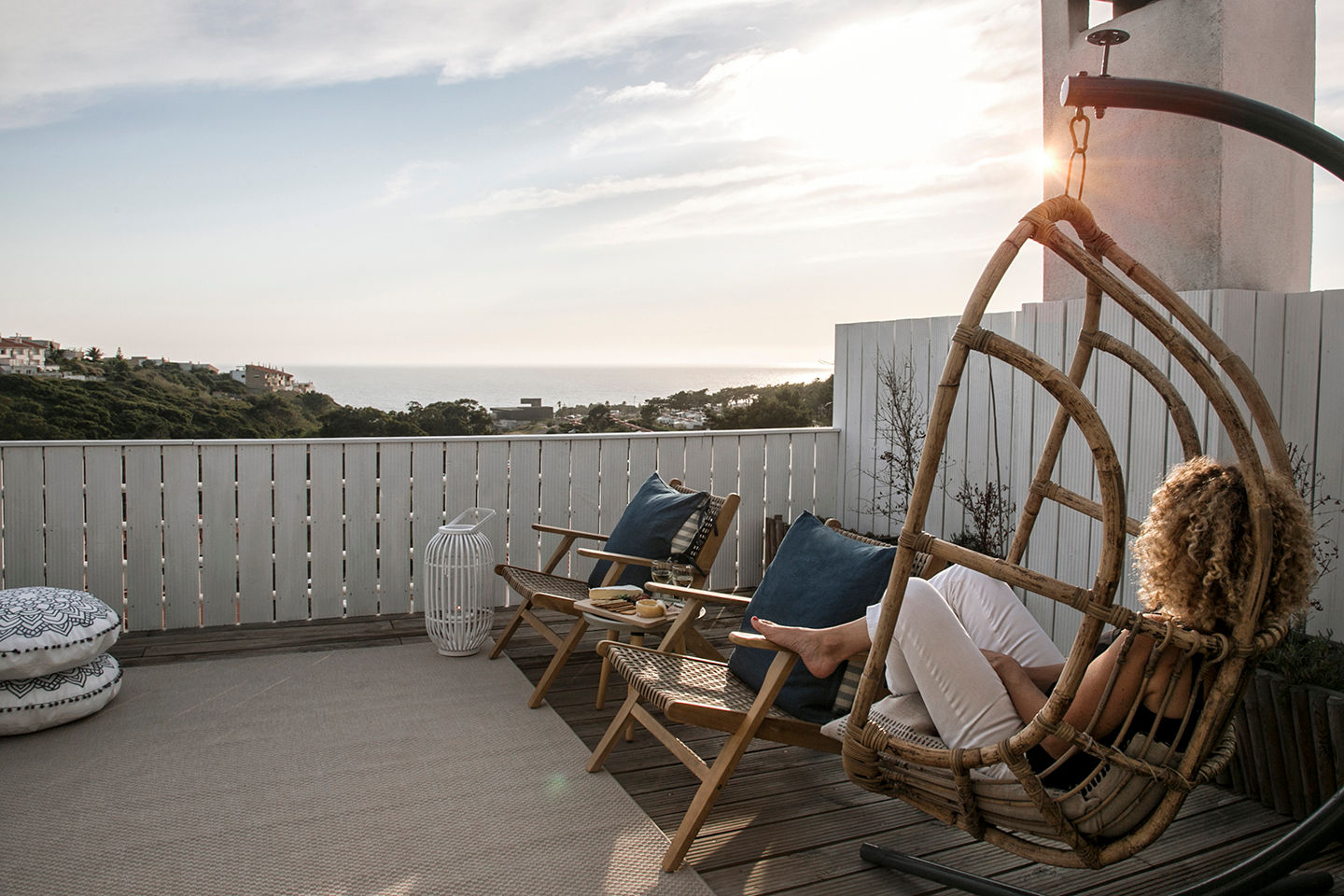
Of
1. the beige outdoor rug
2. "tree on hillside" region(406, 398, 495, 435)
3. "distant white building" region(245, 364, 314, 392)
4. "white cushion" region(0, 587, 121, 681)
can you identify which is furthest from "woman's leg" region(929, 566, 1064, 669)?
"distant white building" region(245, 364, 314, 392)

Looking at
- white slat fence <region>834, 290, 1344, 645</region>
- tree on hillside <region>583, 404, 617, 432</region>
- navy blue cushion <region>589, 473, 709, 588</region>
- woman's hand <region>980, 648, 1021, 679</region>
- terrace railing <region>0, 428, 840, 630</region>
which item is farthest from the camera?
tree on hillside <region>583, 404, 617, 432</region>

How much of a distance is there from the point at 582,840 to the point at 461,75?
579 cm

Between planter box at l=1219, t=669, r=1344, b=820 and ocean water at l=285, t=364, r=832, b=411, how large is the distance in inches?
185

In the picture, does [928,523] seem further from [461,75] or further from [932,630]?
[461,75]

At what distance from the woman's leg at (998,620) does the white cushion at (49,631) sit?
3.21 metres

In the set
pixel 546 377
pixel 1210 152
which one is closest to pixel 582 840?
pixel 1210 152

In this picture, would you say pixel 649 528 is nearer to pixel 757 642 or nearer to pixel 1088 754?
pixel 757 642

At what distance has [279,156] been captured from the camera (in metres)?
7.07

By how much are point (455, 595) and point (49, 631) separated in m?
1.67

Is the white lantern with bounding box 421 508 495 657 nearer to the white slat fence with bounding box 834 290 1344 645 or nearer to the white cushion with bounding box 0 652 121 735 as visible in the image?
the white cushion with bounding box 0 652 121 735

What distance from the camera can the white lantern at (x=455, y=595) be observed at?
4445 mm

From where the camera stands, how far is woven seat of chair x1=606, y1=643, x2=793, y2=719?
105 inches

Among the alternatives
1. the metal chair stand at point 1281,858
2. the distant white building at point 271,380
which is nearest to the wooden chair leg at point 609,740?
the metal chair stand at point 1281,858

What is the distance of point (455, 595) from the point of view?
4.46 m
